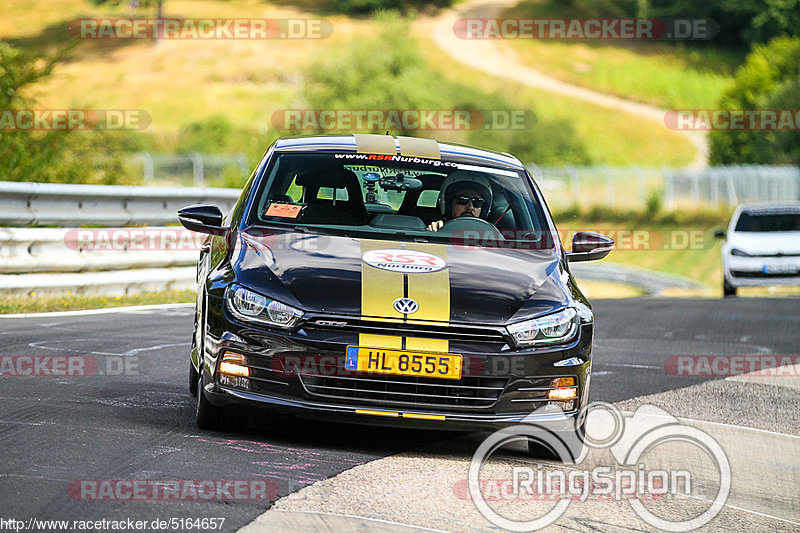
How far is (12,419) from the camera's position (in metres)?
6.38

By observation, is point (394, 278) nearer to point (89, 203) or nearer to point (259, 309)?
point (259, 309)

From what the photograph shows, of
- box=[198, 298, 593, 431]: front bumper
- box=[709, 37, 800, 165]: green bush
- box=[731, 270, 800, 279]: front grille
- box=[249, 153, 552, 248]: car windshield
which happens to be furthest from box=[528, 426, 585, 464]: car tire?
box=[709, 37, 800, 165]: green bush

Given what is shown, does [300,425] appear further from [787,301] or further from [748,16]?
[748,16]

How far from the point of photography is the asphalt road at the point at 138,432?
4801 millimetres

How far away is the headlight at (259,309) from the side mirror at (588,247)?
2101 millimetres

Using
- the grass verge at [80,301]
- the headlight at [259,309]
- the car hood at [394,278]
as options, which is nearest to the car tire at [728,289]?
the grass verge at [80,301]

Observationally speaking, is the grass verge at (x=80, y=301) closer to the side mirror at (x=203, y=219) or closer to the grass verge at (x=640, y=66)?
the side mirror at (x=203, y=219)

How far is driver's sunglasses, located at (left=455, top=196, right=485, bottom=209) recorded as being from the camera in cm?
751

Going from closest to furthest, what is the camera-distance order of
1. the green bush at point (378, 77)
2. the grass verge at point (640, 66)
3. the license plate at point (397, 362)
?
the license plate at point (397, 362)
the green bush at point (378, 77)
the grass verge at point (640, 66)

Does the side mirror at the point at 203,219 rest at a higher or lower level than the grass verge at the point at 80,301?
higher

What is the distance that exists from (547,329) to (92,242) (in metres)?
7.82

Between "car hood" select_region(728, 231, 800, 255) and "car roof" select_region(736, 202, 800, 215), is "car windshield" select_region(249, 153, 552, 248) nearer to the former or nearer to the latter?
"car hood" select_region(728, 231, 800, 255)

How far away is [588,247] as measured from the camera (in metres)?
7.42

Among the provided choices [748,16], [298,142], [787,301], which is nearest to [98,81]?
[748,16]
